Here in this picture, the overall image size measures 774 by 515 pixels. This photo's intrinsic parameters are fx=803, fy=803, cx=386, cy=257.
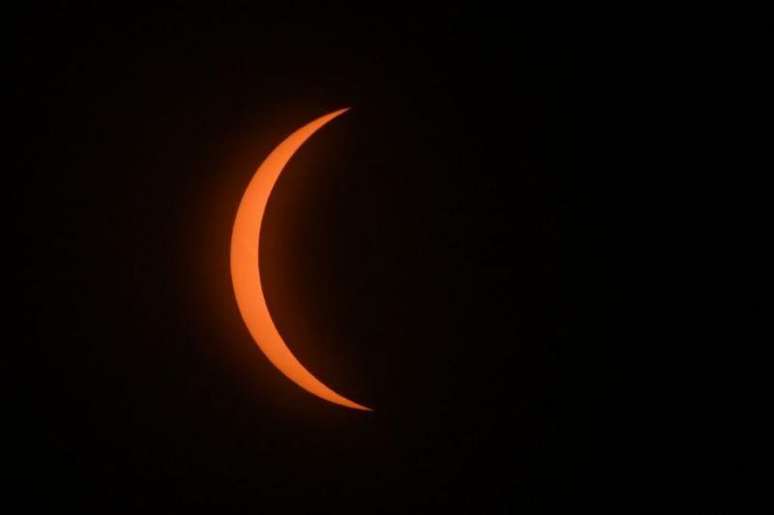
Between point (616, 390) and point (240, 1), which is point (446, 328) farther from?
point (240, 1)

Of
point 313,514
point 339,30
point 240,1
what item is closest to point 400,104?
point 339,30

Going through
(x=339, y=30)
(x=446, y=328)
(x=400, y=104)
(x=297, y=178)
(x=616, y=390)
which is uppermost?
(x=339, y=30)

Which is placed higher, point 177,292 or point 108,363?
point 177,292
